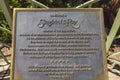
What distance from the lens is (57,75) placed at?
323 cm

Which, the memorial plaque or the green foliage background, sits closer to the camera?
the memorial plaque

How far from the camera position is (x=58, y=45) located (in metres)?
3.29

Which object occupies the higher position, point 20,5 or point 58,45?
point 20,5

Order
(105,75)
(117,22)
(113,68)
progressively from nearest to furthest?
(105,75)
(117,22)
(113,68)

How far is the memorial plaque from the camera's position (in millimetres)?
3230

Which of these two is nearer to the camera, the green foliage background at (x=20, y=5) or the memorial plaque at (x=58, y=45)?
the memorial plaque at (x=58, y=45)

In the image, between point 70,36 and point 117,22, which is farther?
point 117,22

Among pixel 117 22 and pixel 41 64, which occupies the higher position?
pixel 117 22

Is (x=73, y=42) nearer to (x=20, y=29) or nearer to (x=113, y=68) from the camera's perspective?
(x=20, y=29)

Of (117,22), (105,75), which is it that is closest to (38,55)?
(105,75)

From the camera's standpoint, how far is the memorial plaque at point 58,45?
3230mm

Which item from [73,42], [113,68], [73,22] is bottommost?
[113,68]

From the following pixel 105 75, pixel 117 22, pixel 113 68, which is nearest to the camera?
pixel 105 75

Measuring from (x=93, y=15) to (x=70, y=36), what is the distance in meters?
0.36
